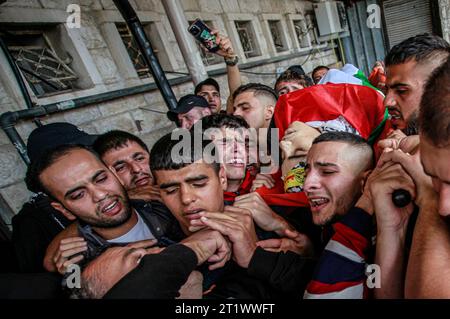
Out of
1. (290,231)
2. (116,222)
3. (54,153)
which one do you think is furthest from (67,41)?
(290,231)

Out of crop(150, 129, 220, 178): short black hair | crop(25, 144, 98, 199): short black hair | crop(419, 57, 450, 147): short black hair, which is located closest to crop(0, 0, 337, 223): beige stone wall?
crop(25, 144, 98, 199): short black hair

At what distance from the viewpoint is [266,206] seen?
1.74m

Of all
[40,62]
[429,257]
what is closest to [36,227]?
[429,257]

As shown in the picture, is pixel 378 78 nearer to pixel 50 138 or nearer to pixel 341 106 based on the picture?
pixel 341 106

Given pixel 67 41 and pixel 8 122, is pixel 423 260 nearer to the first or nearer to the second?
pixel 8 122

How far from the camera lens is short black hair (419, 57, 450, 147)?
75 centimetres

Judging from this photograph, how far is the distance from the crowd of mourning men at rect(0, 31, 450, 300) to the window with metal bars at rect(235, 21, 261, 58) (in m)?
5.61

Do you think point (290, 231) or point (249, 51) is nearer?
point (290, 231)

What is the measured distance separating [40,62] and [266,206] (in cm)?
371

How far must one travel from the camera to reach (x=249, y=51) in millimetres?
7957

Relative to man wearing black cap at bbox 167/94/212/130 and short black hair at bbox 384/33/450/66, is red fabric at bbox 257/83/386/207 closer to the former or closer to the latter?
short black hair at bbox 384/33/450/66

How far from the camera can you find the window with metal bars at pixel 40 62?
11.3 ft
